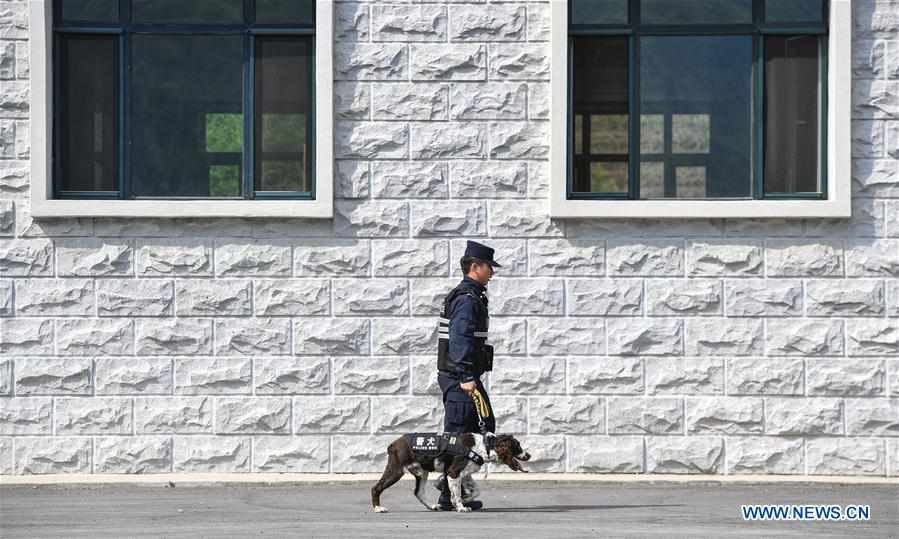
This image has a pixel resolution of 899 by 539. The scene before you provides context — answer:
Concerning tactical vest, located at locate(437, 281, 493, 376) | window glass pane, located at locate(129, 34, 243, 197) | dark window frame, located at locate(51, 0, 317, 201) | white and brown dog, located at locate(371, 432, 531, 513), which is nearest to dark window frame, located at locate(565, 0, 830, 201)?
dark window frame, located at locate(51, 0, 317, 201)

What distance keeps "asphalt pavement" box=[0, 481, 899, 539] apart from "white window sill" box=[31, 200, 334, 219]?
2.41 m

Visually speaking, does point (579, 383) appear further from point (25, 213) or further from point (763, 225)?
point (25, 213)

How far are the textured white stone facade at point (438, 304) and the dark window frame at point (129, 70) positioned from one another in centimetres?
34

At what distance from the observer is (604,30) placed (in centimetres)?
1576

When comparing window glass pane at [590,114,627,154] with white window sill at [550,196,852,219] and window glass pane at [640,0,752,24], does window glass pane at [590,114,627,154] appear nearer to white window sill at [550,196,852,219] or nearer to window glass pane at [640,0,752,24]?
white window sill at [550,196,852,219]

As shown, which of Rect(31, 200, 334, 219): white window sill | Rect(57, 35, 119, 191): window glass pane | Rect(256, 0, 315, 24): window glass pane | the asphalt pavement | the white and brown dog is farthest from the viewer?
Rect(57, 35, 119, 191): window glass pane

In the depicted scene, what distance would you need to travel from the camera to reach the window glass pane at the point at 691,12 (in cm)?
1584

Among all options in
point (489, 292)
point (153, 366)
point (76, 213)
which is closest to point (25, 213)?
point (76, 213)

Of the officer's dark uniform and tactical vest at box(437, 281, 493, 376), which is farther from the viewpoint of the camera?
tactical vest at box(437, 281, 493, 376)

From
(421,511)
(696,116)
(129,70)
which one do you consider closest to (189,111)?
(129,70)

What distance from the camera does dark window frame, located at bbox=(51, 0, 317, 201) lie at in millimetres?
15820

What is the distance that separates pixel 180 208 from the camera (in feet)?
51.0

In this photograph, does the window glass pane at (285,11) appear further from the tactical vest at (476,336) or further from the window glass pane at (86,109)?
the tactical vest at (476,336)

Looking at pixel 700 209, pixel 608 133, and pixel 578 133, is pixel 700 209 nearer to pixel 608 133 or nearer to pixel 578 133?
pixel 608 133
